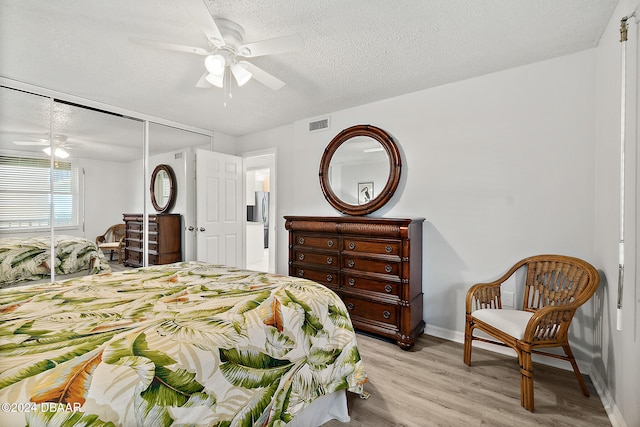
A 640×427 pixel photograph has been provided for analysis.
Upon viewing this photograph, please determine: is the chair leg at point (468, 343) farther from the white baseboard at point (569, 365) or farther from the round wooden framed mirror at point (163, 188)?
the round wooden framed mirror at point (163, 188)

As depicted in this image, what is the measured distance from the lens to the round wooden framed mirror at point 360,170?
3.11m

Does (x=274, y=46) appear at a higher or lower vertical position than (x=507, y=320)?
higher

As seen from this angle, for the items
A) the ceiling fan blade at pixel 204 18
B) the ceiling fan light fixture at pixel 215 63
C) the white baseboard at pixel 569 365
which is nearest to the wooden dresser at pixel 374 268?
the white baseboard at pixel 569 365

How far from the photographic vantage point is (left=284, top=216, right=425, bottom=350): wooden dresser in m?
2.56

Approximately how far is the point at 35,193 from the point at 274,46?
2.77 meters

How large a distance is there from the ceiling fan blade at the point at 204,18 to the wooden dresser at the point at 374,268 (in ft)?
6.09

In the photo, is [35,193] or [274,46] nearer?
[274,46]

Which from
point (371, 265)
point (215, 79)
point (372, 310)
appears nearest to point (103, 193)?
point (215, 79)

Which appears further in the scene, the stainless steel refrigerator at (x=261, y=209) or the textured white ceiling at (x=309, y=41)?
the stainless steel refrigerator at (x=261, y=209)

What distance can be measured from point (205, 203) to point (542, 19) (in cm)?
404

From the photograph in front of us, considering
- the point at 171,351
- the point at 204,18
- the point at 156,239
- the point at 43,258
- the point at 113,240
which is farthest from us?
the point at 156,239

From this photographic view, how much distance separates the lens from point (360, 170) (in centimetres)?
330

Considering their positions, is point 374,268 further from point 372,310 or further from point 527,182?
point 527,182

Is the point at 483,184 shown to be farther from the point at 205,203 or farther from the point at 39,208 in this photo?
the point at 39,208
